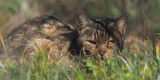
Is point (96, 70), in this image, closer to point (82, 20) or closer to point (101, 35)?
point (101, 35)

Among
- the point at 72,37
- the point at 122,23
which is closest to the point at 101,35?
the point at 122,23

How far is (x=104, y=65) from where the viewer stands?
130 inches

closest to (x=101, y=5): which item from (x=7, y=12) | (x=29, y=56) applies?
(x=7, y=12)

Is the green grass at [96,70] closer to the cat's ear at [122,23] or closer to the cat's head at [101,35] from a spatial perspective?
the cat's head at [101,35]

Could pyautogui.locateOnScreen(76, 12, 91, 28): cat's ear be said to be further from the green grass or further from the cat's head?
the green grass

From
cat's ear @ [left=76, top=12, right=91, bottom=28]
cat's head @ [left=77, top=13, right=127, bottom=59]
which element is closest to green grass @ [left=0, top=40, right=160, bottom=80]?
cat's head @ [left=77, top=13, right=127, bottom=59]

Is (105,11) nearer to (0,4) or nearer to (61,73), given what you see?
(0,4)

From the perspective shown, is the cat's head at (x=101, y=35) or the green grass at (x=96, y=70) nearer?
→ the green grass at (x=96, y=70)

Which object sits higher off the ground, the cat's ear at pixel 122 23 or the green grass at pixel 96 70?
the cat's ear at pixel 122 23

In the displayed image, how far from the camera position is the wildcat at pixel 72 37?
157 inches

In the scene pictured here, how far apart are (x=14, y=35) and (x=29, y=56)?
746mm

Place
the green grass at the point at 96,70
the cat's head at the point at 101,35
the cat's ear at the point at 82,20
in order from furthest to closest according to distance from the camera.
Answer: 1. the cat's ear at the point at 82,20
2. the cat's head at the point at 101,35
3. the green grass at the point at 96,70

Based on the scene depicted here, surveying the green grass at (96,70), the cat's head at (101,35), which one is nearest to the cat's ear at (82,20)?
the cat's head at (101,35)

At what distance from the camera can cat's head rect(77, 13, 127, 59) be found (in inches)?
156
